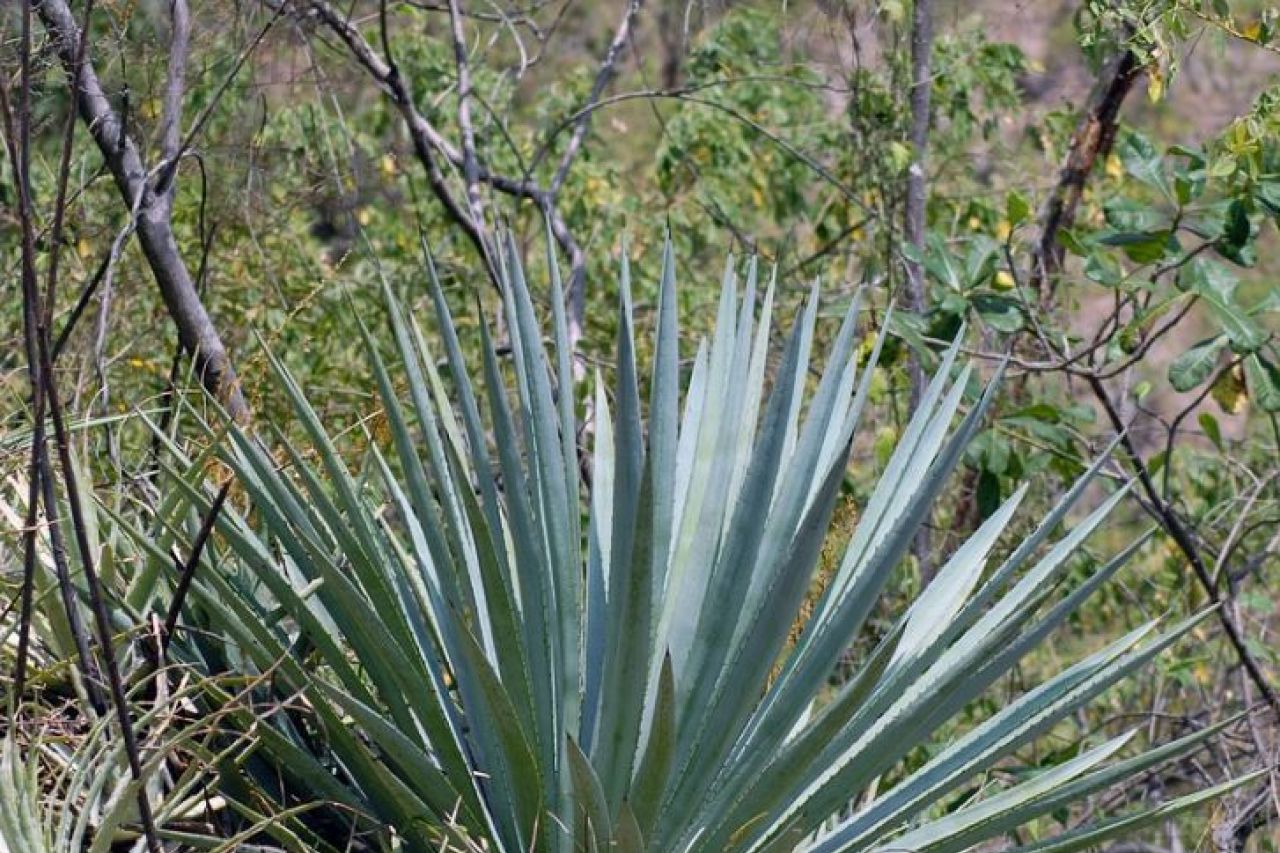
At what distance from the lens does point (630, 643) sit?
2.12 m

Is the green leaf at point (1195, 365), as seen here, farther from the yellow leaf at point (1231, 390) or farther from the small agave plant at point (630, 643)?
the small agave plant at point (630, 643)

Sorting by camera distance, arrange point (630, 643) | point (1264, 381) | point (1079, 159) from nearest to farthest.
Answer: point (630, 643), point (1264, 381), point (1079, 159)

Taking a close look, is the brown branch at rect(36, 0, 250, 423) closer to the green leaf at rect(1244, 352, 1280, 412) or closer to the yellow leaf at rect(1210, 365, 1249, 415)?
the green leaf at rect(1244, 352, 1280, 412)

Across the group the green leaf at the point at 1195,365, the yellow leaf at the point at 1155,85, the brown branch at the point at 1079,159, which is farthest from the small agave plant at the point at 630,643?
the brown branch at the point at 1079,159

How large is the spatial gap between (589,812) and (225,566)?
0.98m

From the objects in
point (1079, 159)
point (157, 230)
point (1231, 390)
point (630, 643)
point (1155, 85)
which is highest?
point (1155, 85)

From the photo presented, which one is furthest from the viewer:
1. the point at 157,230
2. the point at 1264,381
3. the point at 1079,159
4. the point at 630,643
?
the point at 1079,159

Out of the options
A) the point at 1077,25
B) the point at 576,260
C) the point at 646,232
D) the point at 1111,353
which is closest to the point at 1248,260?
the point at 1111,353

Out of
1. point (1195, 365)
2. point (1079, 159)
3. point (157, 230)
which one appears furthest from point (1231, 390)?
point (157, 230)

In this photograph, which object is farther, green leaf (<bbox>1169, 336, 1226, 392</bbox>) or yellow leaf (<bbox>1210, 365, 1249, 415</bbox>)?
yellow leaf (<bbox>1210, 365, 1249, 415</bbox>)

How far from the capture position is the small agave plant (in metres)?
2.16

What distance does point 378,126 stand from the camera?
742 centimetres

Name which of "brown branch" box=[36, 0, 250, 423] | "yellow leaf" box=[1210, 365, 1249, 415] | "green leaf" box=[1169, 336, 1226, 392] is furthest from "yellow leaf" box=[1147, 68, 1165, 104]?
"brown branch" box=[36, 0, 250, 423]

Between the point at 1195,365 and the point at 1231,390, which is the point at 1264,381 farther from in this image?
the point at 1231,390
